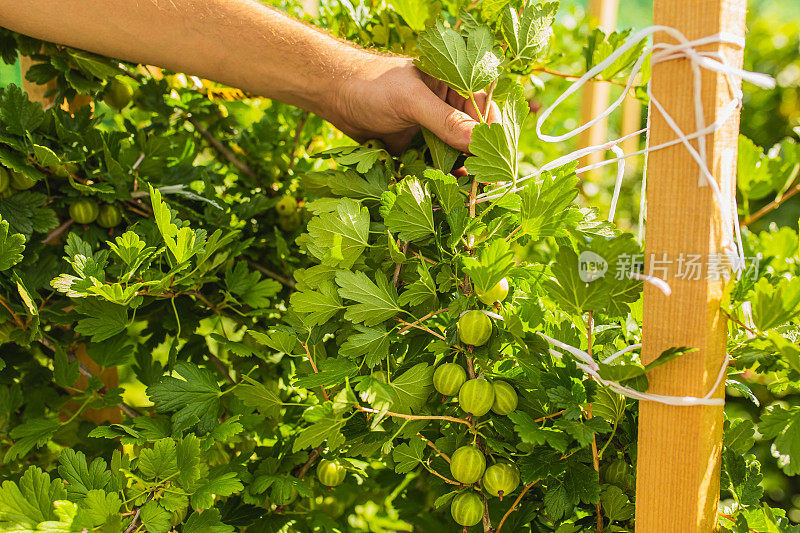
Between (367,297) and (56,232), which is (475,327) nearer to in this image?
(367,297)

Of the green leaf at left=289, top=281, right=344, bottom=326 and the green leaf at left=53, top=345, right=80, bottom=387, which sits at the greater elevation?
the green leaf at left=289, top=281, right=344, bottom=326

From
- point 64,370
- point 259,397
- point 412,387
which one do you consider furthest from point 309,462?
point 64,370

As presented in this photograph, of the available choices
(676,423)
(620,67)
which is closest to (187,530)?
(676,423)

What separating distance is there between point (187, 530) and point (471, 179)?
485mm

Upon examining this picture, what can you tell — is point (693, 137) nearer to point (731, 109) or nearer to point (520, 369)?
point (731, 109)

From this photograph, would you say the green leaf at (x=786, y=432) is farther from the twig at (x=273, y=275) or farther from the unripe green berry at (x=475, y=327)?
the twig at (x=273, y=275)

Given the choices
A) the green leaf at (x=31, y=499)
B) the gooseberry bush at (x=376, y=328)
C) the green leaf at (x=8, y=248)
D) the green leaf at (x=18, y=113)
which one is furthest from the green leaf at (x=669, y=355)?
the green leaf at (x=18, y=113)

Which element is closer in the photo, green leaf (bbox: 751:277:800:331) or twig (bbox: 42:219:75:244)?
green leaf (bbox: 751:277:800:331)

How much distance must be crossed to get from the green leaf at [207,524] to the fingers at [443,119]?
471mm

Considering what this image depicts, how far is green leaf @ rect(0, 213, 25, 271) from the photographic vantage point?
650 millimetres

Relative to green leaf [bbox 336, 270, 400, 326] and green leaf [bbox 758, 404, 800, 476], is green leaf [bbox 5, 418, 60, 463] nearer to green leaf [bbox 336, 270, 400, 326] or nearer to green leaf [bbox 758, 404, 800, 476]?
green leaf [bbox 336, 270, 400, 326]

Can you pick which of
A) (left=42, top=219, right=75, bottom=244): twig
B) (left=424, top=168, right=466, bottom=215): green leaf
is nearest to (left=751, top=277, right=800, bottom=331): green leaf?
(left=424, top=168, right=466, bottom=215): green leaf

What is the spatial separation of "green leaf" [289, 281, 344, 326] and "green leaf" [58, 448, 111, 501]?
A: 258 mm

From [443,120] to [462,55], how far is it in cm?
9
